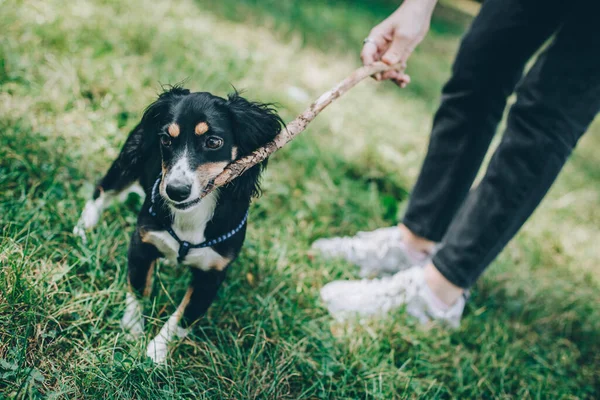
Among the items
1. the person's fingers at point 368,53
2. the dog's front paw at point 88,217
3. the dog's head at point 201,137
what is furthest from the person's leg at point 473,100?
the dog's front paw at point 88,217

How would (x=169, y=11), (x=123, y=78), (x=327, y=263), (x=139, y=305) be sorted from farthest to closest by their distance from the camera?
(x=169, y=11), (x=123, y=78), (x=327, y=263), (x=139, y=305)

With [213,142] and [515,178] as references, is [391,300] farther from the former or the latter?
[213,142]

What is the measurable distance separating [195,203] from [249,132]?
0.32 metres

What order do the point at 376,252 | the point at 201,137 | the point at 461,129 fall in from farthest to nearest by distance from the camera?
the point at 376,252 < the point at 461,129 < the point at 201,137

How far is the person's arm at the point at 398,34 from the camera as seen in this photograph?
1.87m

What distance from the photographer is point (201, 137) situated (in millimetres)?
1537

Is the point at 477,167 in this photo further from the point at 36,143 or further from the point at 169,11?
the point at 169,11

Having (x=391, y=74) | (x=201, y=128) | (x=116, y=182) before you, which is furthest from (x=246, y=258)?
(x=391, y=74)

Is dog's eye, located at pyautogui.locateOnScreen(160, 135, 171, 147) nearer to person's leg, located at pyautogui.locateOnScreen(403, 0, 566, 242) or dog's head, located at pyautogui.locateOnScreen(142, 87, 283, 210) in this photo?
dog's head, located at pyautogui.locateOnScreen(142, 87, 283, 210)

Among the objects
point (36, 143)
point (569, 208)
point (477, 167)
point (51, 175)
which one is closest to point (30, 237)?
point (51, 175)

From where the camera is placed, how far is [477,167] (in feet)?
7.42

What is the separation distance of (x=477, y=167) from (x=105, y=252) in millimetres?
1713

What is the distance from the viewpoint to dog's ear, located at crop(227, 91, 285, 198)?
1.63m

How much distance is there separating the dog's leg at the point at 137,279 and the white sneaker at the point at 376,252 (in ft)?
3.09
